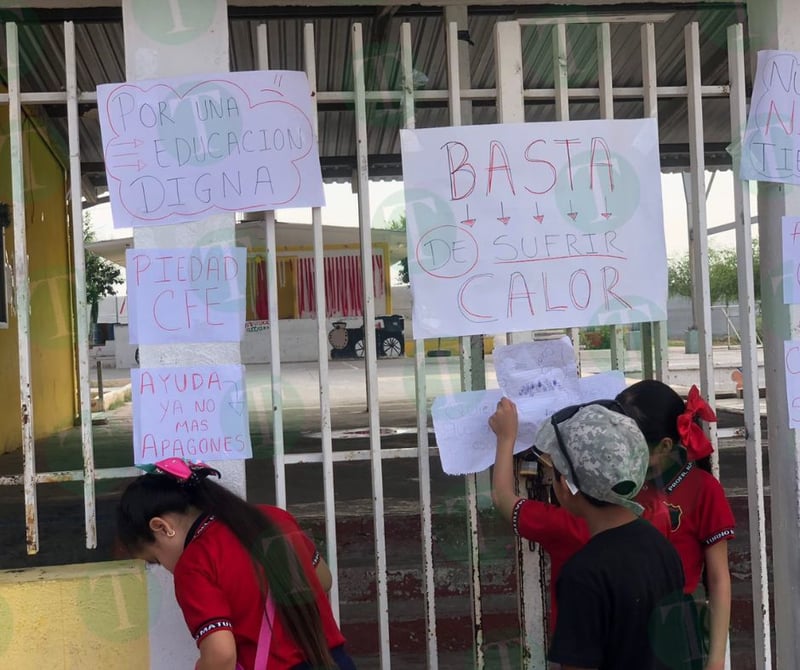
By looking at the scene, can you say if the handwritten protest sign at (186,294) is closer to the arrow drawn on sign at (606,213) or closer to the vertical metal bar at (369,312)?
the vertical metal bar at (369,312)

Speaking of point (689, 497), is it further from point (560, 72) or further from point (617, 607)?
point (560, 72)

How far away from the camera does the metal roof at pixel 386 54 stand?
5762mm

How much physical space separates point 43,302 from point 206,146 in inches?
Result: 329

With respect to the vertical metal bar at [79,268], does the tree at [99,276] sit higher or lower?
higher

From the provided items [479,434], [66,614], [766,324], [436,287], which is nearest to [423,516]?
[479,434]

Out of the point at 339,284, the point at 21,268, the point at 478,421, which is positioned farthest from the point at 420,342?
the point at 339,284

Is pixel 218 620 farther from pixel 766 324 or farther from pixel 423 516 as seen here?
pixel 766 324

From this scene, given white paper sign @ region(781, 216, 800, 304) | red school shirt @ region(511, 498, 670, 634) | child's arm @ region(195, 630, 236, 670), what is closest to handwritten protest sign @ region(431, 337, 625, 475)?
red school shirt @ region(511, 498, 670, 634)

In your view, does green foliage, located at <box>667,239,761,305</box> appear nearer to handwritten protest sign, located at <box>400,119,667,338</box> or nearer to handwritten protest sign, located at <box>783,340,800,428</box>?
handwritten protest sign, located at <box>783,340,800,428</box>

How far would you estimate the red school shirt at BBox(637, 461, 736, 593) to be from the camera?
2213 mm

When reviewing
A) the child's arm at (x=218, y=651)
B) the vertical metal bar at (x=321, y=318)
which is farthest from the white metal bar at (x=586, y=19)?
the child's arm at (x=218, y=651)

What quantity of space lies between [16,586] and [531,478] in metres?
1.54

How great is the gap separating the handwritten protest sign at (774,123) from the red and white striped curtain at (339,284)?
288 inches

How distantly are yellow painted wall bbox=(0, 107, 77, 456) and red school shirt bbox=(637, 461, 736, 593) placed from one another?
22.8ft
